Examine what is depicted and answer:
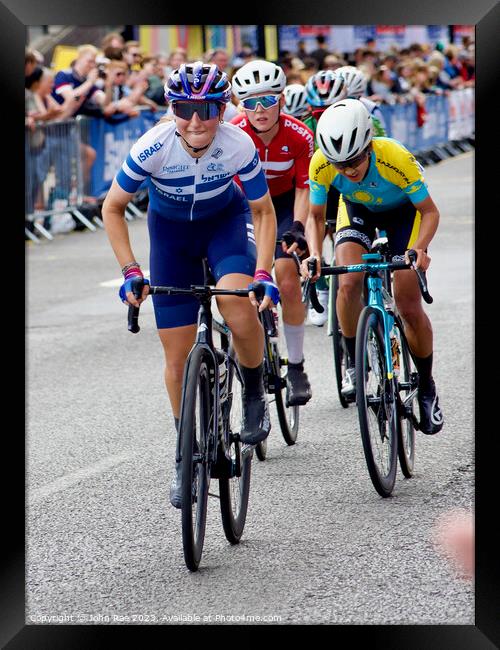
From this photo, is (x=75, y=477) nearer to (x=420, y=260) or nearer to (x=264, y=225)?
(x=264, y=225)

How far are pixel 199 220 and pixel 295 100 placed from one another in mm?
4621

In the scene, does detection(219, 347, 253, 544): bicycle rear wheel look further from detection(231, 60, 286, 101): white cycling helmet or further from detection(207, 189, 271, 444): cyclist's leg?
detection(231, 60, 286, 101): white cycling helmet

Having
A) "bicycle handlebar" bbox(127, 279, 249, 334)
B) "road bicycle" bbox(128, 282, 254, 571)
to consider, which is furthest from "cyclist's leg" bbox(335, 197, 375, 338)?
"bicycle handlebar" bbox(127, 279, 249, 334)

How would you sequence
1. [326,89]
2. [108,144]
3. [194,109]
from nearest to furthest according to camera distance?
[194,109] < [326,89] < [108,144]

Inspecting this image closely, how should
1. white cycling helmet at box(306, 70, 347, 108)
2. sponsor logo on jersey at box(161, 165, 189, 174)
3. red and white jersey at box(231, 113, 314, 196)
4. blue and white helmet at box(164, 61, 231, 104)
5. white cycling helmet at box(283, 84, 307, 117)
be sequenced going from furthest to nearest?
1. white cycling helmet at box(283, 84, 307, 117)
2. white cycling helmet at box(306, 70, 347, 108)
3. red and white jersey at box(231, 113, 314, 196)
4. sponsor logo on jersey at box(161, 165, 189, 174)
5. blue and white helmet at box(164, 61, 231, 104)

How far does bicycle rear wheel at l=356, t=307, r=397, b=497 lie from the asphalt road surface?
153 millimetres

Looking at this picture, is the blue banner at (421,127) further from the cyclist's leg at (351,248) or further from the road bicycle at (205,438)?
the road bicycle at (205,438)

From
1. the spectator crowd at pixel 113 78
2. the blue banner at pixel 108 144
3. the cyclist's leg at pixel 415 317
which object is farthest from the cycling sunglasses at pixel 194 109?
the blue banner at pixel 108 144

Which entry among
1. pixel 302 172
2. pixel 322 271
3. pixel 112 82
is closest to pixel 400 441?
pixel 322 271

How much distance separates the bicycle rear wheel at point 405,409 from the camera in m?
6.11

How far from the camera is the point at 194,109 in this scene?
16.6ft

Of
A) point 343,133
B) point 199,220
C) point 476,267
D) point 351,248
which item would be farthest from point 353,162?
point 476,267

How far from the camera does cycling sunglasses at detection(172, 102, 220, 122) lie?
199 inches

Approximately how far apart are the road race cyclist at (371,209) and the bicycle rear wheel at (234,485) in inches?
44.4
